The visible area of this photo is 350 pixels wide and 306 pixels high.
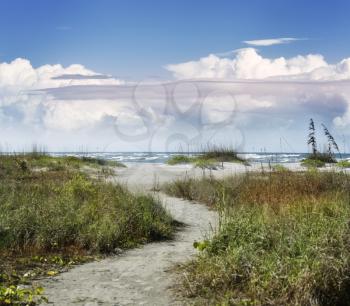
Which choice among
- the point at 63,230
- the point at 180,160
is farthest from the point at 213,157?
the point at 63,230

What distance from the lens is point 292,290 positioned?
567 cm

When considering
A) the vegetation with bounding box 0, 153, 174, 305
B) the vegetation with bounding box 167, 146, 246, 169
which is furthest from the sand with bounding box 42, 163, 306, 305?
the vegetation with bounding box 167, 146, 246, 169

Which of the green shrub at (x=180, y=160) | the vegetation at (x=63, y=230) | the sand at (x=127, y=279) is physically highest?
the green shrub at (x=180, y=160)

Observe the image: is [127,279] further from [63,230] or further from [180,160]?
[180,160]

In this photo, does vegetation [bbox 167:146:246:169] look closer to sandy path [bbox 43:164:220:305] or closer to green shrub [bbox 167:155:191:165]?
green shrub [bbox 167:155:191:165]

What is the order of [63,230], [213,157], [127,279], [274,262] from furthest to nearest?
[213,157] < [63,230] < [127,279] < [274,262]

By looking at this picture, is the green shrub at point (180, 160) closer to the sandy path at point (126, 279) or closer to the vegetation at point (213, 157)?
the vegetation at point (213, 157)

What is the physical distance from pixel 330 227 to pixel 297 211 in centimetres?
151

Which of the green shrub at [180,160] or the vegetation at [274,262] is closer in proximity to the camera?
the vegetation at [274,262]

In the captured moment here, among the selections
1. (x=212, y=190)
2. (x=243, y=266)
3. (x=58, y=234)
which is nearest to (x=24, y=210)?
(x=58, y=234)

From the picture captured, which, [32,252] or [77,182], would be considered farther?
[77,182]

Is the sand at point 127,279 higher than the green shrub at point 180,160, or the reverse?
the green shrub at point 180,160

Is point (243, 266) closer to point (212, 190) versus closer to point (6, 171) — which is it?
point (212, 190)

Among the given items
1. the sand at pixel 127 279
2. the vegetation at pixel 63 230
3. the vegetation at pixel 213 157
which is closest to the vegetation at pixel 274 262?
the sand at pixel 127 279
